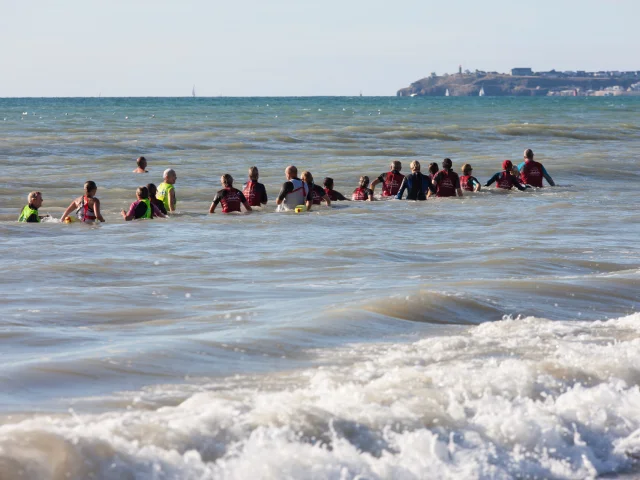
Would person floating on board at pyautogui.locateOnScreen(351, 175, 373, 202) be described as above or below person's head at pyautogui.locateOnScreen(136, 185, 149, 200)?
below

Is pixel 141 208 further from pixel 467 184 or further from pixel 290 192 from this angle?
pixel 467 184

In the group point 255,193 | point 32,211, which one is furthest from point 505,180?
point 32,211

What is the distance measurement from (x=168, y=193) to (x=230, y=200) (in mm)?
1099

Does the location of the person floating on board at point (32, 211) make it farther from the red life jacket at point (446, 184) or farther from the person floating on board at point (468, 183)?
the person floating on board at point (468, 183)

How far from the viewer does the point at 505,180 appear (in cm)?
1984

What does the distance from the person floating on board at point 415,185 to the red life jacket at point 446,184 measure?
1.71 feet

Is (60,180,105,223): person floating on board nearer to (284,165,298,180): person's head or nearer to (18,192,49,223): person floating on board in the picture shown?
(18,192,49,223): person floating on board

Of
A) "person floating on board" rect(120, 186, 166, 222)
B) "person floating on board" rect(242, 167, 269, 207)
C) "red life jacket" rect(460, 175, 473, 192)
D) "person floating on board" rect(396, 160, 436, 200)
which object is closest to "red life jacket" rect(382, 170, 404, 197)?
"person floating on board" rect(396, 160, 436, 200)

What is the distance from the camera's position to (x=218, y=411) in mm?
4887

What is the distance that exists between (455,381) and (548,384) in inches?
21.4

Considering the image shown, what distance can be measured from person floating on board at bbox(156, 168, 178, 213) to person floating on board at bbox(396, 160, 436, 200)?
172 inches

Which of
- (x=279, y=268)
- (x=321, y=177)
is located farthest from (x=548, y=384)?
(x=321, y=177)

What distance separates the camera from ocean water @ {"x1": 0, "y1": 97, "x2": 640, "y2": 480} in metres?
4.60

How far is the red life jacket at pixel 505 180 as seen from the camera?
64.8ft
